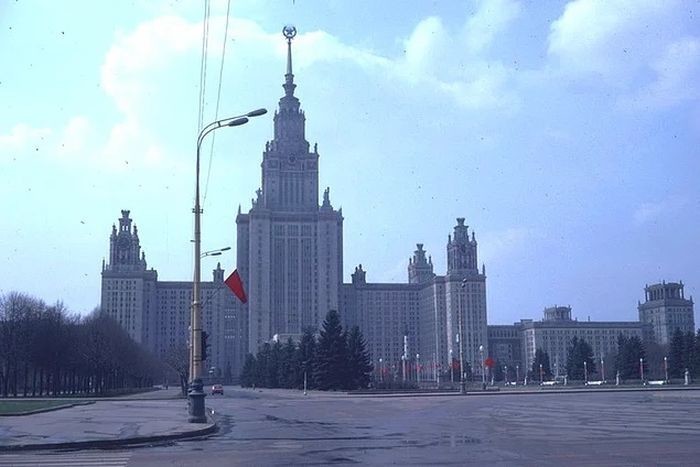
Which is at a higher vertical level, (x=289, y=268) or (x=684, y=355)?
(x=289, y=268)

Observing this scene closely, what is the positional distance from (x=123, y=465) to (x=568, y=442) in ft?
33.3

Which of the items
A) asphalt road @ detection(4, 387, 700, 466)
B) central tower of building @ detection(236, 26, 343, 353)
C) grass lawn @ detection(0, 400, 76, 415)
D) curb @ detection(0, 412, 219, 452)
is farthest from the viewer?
central tower of building @ detection(236, 26, 343, 353)

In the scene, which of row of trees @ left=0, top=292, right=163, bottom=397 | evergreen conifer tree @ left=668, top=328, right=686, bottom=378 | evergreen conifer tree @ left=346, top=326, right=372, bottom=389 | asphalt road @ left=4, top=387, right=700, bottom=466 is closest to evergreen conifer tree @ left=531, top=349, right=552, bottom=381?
evergreen conifer tree @ left=668, top=328, right=686, bottom=378

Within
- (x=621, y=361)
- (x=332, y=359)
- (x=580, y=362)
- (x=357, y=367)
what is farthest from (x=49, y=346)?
(x=580, y=362)

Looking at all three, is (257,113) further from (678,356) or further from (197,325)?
(678,356)

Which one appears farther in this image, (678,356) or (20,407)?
(678,356)

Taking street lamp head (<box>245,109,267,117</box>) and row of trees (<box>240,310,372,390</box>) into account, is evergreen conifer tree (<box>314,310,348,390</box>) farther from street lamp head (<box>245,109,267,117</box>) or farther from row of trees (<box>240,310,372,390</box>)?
street lamp head (<box>245,109,267,117</box>)

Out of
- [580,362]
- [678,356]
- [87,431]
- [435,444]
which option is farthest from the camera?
[580,362]

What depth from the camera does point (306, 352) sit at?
94500 mm

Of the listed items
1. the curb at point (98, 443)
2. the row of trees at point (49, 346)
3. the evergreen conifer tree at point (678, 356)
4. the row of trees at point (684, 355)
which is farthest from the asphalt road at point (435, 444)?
the evergreen conifer tree at point (678, 356)

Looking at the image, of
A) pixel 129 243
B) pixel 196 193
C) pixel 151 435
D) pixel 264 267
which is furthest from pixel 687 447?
pixel 129 243

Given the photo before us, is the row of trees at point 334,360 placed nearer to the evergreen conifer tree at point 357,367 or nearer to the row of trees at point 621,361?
the evergreen conifer tree at point 357,367

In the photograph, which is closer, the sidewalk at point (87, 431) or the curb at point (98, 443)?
the curb at point (98, 443)

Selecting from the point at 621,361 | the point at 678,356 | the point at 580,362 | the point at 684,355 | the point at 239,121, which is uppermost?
the point at 239,121
